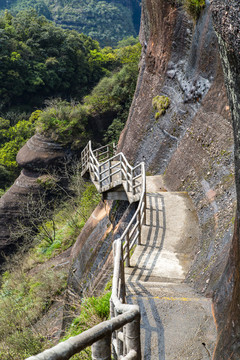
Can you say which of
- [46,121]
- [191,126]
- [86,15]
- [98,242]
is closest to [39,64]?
[46,121]

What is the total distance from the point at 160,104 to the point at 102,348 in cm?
1259

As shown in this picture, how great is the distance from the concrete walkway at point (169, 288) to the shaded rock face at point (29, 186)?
16.2 m

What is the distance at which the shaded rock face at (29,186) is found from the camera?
2423 cm

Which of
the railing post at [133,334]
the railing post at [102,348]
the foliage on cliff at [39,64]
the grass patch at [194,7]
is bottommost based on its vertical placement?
the railing post at [133,334]

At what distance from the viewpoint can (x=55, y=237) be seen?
830 inches

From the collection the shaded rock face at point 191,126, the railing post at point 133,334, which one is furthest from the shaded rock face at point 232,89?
the shaded rock face at point 191,126

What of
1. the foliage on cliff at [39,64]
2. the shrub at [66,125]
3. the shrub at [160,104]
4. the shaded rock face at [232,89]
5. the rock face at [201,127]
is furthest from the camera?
the foliage on cliff at [39,64]

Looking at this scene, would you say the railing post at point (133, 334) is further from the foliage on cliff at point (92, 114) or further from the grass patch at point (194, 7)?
the foliage on cliff at point (92, 114)

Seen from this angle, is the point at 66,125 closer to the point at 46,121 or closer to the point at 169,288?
the point at 46,121

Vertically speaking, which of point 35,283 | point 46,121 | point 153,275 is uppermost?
point 46,121

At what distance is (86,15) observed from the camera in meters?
79.8

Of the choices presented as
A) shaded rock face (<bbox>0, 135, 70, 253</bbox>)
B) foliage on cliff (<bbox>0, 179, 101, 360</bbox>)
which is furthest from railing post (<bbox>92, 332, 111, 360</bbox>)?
shaded rock face (<bbox>0, 135, 70, 253</bbox>)

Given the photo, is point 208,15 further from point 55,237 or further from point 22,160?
point 22,160

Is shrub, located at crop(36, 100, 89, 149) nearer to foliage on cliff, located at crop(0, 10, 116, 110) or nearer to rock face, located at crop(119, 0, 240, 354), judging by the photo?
rock face, located at crop(119, 0, 240, 354)
